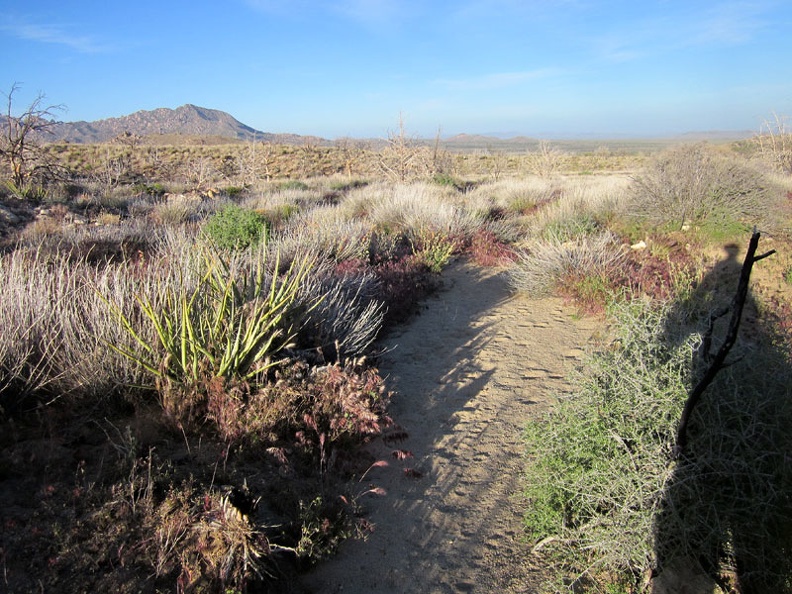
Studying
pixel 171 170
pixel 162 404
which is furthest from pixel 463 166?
pixel 162 404

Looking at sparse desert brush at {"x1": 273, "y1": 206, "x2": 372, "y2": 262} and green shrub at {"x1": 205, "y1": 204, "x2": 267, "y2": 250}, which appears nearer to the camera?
sparse desert brush at {"x1": 273, "y1": 206, "x2": 372, "y2": 262}

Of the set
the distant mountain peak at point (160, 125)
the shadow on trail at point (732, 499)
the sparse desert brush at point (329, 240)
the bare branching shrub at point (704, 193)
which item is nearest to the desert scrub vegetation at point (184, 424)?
the shadow on trail at point (732, 499)

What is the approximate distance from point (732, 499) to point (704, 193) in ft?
27.6

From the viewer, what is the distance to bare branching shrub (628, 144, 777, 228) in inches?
342

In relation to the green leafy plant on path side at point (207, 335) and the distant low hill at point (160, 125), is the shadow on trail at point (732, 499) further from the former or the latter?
the distant low hill at point (160, 125)

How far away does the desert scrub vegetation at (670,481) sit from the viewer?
213 centimetres

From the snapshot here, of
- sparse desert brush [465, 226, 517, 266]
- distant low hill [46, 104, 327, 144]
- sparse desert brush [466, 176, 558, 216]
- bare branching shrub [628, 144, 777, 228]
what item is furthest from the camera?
distant low hill [46, 104, 327, 144]

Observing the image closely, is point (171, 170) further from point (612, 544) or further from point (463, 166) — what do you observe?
point (612, 544)

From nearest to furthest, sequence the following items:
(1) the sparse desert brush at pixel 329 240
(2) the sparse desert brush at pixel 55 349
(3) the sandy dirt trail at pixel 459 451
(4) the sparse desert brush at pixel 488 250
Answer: (3) the sandy dirt trail at pixel 459 451 < (2) the sparse desert brush at pixel 55 349 < (1) the sparse desert brush at pixel 329 240 < (4) the sparse desert brush at pixel 488 250

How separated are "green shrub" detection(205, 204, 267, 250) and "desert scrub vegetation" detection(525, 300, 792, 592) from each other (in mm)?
6015

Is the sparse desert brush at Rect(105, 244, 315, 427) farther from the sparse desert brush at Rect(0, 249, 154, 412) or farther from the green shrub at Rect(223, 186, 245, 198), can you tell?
the green shrub at Rect(223, 186, 245, 198)

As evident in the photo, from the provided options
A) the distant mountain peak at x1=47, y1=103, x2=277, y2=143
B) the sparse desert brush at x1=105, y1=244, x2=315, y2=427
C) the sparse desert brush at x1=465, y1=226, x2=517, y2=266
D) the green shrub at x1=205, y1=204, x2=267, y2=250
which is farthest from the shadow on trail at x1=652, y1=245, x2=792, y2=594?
the distant mountain peak at x1=47, y1=103, x2=277, y2=143

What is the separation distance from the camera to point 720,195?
8.84 metres

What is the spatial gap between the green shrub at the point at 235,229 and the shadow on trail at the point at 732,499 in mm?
6481
